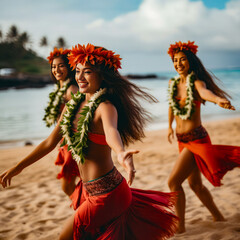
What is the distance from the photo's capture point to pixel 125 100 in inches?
87.4

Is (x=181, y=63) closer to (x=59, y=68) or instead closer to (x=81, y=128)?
(x=59, y=68)

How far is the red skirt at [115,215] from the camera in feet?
6.70

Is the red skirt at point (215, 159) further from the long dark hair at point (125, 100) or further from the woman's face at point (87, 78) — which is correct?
the woman's face at point (87, 78)

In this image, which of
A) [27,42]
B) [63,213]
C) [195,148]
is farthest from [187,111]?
[27,42]

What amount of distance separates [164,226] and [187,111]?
160 cm

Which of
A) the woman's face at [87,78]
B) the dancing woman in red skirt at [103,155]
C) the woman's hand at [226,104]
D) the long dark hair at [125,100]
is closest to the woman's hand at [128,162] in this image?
the dancing woman in red skirt at [103,155]

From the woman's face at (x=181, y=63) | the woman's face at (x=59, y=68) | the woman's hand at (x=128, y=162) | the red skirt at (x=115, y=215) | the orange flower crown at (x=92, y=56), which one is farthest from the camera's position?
the woman's face at (x=59, y=68)

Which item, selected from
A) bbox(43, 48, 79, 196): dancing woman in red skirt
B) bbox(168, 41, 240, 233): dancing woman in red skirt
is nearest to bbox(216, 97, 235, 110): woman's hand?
bbox(168, 41, 240, 233): dancing woman in red skirt

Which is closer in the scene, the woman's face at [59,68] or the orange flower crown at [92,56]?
the orange flower crown at [92,56]

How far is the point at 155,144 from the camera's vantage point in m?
9.02

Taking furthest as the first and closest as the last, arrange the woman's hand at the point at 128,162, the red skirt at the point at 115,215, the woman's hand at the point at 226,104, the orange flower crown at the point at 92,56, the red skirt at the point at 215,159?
1. the red skirt at the point at 215,159
2. the woman's hand at the point at 226,104
3. the orange flower crown at the point at 92,56
4. the red skirt at the point at 115,215
5. the woman's hand at the point at 128,162

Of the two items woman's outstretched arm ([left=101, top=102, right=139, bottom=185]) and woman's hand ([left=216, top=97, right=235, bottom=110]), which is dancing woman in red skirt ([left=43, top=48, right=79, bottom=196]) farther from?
woman's hand ([left=216, top=97, right=235, bottom=110])

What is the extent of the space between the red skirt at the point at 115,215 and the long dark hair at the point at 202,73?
1845 mm

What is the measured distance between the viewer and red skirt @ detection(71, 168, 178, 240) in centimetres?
204
